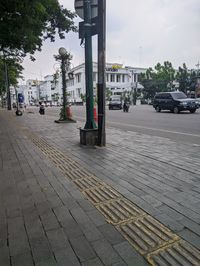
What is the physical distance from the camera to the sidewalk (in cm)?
240

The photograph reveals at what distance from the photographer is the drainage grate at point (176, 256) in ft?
7.34

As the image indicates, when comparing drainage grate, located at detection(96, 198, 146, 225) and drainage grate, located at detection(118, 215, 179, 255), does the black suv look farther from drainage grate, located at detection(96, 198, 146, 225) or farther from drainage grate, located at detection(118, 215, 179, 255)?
drainage grate, located at detection(118, 215, 179, 255)

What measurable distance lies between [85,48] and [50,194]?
5.17 m

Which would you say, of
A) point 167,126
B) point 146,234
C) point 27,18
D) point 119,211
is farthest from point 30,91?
point 146,234

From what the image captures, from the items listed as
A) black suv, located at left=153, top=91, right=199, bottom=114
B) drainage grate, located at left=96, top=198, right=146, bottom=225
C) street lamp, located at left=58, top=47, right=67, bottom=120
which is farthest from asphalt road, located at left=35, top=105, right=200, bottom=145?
drainage grate, located at left=96, top=198, right=146, bottom=225

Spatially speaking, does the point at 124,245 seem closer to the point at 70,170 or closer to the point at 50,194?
the point at 50,194

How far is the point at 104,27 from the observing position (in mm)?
6824

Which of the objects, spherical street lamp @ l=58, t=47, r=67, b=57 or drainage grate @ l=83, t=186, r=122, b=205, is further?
spherical street lamp @ l=58, t=47, r=67, b=57

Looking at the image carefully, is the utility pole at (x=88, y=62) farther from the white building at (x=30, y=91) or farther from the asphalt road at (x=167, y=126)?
the white building at (x=30, y=91)

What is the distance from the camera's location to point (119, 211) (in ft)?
10.7

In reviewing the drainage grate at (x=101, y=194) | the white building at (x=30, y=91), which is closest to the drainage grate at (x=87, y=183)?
the drainage grate at (x=101, y=194)

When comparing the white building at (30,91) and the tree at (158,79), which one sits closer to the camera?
the tree at (158,79)

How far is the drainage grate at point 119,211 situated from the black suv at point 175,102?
1969cm

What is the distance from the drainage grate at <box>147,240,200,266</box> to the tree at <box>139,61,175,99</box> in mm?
57951
